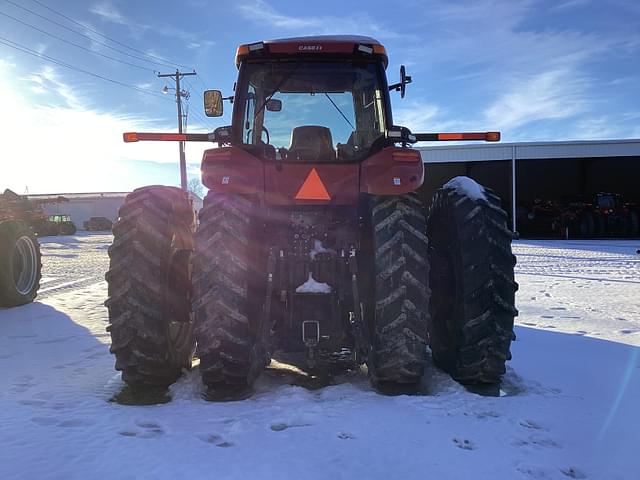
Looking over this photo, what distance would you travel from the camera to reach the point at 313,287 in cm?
329

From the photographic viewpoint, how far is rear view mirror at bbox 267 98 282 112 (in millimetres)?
4090

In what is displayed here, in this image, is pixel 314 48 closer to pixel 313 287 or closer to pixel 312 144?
pixel 312 144

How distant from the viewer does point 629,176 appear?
31344mm

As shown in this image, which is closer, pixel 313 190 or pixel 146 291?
pixel 146 291

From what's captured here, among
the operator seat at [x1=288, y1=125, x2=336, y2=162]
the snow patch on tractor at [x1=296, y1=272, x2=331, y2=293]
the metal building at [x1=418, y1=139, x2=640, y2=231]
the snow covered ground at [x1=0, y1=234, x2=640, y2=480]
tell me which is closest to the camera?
the snow covered ground at [x1=0, y1=234, x2=640, y2=480]

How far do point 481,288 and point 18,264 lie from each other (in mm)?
7527

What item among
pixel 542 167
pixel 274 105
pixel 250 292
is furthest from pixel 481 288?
pixel 542 167

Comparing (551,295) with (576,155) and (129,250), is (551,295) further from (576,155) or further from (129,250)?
(576,155)

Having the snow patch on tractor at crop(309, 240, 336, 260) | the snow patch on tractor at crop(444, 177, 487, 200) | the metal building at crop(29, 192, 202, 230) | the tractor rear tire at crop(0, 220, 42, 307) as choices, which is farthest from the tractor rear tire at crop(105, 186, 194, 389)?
the metal building at crop(29, 192, 202, 230)

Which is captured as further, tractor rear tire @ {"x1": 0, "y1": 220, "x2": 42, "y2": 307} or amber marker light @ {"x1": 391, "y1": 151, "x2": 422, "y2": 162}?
tractor rear tire @ {"x1": 0, "y1": 220, "x2": 42, "y2": 307}

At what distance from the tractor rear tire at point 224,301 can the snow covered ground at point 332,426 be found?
0.19m

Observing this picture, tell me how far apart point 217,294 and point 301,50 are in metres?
1.95

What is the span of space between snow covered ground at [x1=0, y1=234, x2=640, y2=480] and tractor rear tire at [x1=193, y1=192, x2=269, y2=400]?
190 millimetres

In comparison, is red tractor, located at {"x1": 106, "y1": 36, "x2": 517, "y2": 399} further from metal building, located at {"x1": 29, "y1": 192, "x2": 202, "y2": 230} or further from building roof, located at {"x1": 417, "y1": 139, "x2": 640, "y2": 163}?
metal building, located at {"x1": 29, "y1": 192, "x2": 202, "y2": 230}
